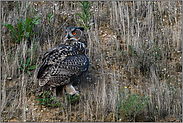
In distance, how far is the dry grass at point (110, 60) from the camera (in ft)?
17.3

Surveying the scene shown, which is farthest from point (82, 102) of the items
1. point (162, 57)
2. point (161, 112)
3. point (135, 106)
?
point (162, 57)

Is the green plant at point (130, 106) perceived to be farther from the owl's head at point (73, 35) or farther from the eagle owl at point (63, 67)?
the owl's head at point (73, 35)

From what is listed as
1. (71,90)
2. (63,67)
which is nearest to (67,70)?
(63,67)

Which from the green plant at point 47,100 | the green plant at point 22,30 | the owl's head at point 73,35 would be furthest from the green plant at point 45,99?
the green plant at point 22,30

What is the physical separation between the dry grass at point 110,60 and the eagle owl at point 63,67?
0.47m

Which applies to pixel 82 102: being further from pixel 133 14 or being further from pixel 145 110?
pixel 133 14

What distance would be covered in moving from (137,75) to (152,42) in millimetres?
1321

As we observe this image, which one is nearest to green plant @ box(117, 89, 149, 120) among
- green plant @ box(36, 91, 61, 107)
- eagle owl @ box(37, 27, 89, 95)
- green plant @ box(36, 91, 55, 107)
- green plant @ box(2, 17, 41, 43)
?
eagle owl @ box(37, 27, 89, 95)

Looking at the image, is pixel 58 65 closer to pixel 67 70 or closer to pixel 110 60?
pixel 67 70

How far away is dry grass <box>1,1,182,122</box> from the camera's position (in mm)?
5262

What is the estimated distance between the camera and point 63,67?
5418 mm

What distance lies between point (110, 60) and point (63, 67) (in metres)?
1.88

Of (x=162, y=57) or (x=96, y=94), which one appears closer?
(x=96, y=94)

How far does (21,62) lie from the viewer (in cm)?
627
